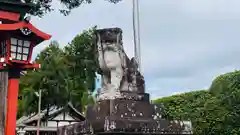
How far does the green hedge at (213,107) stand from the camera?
1198 centimetres

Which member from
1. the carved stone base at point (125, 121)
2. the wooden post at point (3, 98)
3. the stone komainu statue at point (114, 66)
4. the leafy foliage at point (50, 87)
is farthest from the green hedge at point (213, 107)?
the leafy foliage at point (50, 87)

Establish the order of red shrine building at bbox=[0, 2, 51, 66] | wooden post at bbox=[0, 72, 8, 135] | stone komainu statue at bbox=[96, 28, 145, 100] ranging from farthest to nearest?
red shrine building at bbox=[0, 2, 51, 66]
wooden post at bbox=[0, 72, 8, 135]
stone komainu statue at bbox=[96, 28, 145, 100]

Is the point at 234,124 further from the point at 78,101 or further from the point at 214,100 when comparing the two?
the point at 78,101

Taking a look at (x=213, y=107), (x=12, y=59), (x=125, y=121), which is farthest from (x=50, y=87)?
(x=125, y=121)

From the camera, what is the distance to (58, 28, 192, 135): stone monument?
202 inches

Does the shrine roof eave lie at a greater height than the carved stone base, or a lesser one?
greater

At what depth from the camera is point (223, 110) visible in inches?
497

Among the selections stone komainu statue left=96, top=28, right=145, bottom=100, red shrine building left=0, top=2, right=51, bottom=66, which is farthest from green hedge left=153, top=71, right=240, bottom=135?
stone komainu statue left=96, top=28, right=145, bottom=100

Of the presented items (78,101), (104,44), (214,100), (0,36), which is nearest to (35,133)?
(78,101)

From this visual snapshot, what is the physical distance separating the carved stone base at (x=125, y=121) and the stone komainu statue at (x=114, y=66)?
0.29 m

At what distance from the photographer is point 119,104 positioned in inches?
211

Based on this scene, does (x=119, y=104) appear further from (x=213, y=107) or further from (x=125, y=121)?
(x=213, y=107)

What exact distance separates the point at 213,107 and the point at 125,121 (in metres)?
8.95

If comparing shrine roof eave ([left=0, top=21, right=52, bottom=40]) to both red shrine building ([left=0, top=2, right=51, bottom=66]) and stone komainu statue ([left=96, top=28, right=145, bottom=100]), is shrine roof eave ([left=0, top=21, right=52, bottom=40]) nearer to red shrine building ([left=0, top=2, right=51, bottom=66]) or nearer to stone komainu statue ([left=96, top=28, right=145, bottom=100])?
red shrine building ([left=0, top=2, right=51, bottom=66])
